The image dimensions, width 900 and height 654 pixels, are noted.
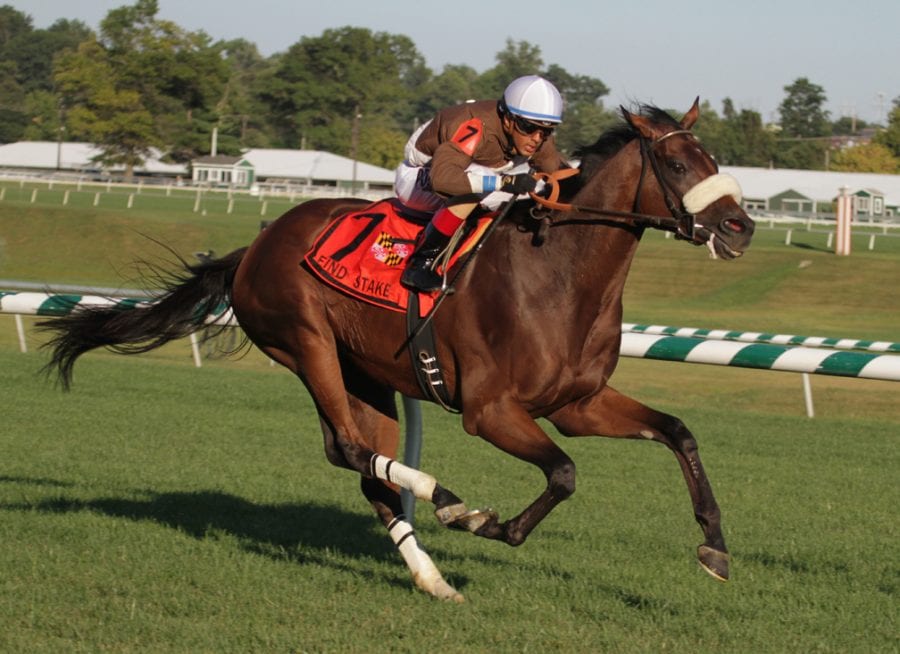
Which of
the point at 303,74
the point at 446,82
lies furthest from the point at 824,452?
the point at 446,82

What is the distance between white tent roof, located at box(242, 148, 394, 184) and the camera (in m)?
96.3

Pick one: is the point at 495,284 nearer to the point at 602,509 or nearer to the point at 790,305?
the point at 602,509

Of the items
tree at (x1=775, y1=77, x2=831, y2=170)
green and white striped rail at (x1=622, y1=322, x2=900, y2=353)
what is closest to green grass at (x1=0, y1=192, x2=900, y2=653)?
green and white striped rail at (x1=622, y1=322, x2=900, y2=353)

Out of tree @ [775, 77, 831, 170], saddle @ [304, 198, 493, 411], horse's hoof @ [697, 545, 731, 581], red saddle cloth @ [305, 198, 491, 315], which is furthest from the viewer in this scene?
tree @ [775, 77, 831, 170]

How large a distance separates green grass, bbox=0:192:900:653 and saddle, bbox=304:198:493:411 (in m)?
0.94

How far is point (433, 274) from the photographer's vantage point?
18.3ft

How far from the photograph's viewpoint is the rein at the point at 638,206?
518 cm

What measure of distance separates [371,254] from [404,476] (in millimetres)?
1040

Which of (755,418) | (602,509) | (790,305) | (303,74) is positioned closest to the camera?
(602,509)

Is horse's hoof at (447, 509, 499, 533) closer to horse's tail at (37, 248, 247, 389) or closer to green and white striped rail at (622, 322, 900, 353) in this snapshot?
horse's tail at (37, 248, 247, 389)

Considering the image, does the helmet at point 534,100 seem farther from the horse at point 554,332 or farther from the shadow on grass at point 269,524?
the shadow on grass at point 269,524

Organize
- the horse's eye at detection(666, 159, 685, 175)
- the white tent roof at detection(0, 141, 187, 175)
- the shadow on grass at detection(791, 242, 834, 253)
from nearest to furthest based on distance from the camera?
the horse's eye at detection(666, 159, 685, 175)
the shadow on grass at detection(791, 242, 834, 253)
the white tent roof at detection(0, 141, 187, 175)

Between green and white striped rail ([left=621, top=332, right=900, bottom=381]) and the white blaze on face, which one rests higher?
the white blaze on face

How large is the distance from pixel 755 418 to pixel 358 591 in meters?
8.07
